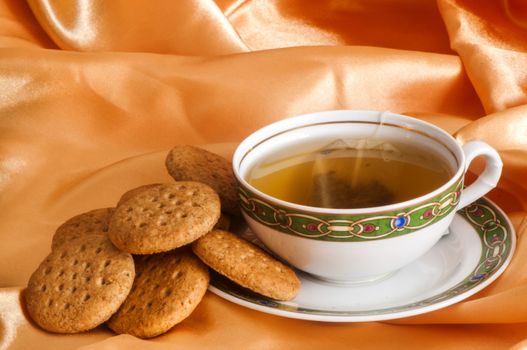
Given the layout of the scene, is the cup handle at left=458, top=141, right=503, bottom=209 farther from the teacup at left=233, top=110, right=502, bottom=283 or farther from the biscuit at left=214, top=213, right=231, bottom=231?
the biscuit at left=214, top=213, right=231, bottom=231

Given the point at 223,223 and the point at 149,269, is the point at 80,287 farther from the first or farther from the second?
the point at 223,223

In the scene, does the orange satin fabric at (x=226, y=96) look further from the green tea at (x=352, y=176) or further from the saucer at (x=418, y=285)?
the green tea at (x=352, y=176)

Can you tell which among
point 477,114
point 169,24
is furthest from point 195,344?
point 169,24

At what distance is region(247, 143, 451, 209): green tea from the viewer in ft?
3.38

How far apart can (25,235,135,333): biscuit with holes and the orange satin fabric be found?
27 mm

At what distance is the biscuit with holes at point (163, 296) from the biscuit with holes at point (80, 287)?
2 cm

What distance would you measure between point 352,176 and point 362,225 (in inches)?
6.9

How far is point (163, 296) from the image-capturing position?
0.93 metres

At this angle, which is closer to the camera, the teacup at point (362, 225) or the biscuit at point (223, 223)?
the teacup at point (362, 225)

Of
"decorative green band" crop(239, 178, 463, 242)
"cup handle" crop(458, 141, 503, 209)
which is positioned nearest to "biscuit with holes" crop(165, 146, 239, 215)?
"decorative green band" crop(239, 178, 463, 242)

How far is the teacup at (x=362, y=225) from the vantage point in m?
0.92

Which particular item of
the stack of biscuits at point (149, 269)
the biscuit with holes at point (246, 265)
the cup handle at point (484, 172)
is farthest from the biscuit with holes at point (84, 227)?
the cup handle at point (484, 172)

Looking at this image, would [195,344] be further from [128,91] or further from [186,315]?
[128,91]

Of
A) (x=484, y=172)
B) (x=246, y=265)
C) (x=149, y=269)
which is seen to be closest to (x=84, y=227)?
(x=149, y=269)
